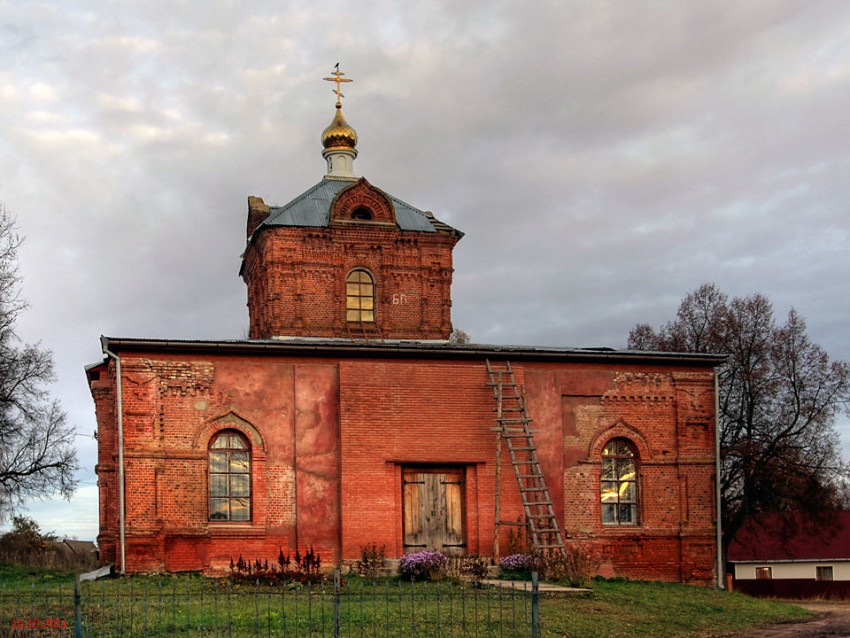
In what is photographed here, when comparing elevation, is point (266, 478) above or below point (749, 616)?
above

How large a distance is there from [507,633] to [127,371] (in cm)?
934

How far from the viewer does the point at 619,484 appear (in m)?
21.7

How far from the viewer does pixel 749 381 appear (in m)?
31.6

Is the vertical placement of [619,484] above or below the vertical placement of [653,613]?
above

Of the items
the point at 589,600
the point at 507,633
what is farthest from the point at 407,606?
the point at 589,600

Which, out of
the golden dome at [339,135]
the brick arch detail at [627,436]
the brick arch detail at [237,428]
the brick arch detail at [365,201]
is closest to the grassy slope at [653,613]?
the brick arch detail at [627,436]

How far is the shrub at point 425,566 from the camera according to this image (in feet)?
60.6

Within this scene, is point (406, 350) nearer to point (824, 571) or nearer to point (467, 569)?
point (467, 569)

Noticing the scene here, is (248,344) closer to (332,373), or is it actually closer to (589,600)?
(332,373)

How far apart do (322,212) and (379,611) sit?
1524cm

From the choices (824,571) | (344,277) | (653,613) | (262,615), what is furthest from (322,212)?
(824,571)

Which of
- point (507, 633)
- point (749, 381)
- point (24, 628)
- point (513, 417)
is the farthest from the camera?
point (749, 381)

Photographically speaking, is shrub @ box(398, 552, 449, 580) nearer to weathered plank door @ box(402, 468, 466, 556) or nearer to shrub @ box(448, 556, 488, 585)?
shrub @ box(448, 556, 488, 585)

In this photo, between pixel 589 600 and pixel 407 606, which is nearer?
pixel 407 606
